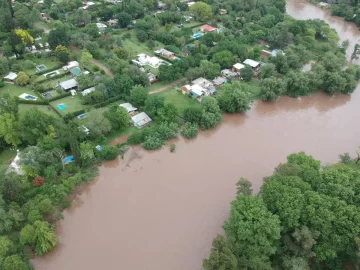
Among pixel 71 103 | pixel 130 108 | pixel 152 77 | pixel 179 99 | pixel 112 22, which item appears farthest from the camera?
pixel 112 22

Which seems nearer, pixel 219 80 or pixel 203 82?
pixel 203 82

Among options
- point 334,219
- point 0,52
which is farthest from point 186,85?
point 0,52

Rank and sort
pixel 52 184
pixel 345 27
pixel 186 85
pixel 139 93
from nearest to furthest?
pixel 52 184, pixel 139 93, pixel 186 85, pixel 345 27

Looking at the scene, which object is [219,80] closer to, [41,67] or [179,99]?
[179,99]

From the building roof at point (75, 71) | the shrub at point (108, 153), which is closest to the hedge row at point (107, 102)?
the shrub at point (108, 153)

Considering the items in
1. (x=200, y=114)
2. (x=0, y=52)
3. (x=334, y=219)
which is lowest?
(x=0, y=52)

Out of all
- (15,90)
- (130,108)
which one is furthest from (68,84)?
(130,108)

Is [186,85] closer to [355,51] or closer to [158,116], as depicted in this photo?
[158,116]
